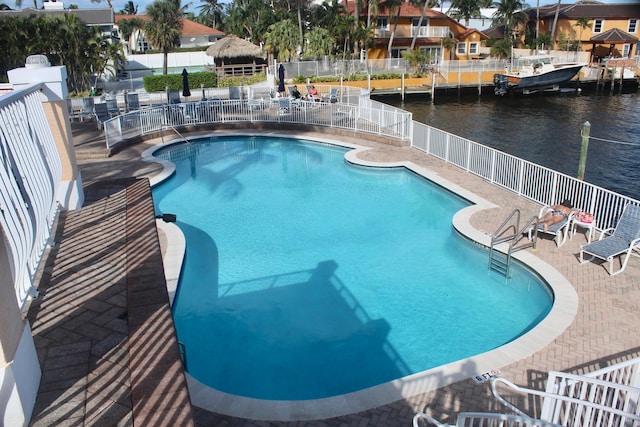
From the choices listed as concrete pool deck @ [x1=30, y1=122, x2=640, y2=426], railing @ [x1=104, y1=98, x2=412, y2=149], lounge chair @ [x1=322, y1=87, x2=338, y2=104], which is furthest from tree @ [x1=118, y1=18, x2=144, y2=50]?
concrete pool deck @ [x1=30, y1=122, x2=640, y2=426]

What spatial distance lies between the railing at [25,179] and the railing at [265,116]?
11333 mm

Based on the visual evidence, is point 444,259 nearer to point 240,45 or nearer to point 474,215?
point 474,215

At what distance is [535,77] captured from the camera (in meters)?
42.0

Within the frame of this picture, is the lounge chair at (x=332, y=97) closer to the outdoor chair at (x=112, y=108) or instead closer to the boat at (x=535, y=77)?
the outdoor chair at (x=112, y=108)

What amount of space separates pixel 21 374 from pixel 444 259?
836cm

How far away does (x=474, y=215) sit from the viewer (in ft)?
39.5

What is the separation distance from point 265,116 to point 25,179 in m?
17.4

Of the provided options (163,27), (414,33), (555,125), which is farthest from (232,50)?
(555,125)

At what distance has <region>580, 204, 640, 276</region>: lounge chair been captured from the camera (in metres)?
8.88

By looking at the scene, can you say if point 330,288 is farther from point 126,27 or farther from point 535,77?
point 126,27

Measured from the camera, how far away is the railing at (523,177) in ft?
34.8

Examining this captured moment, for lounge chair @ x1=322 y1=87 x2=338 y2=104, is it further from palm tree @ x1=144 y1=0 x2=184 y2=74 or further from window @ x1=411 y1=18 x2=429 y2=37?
window @ x1=411 y1=18 x2=429 y2=37

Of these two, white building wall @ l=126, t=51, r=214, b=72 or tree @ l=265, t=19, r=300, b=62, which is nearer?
tree @ l=265, t=19, r=300, b=62

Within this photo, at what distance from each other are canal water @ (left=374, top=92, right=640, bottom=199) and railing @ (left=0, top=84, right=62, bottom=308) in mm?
14820
